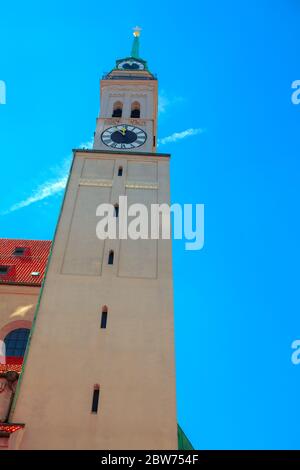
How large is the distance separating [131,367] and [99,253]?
4984mm

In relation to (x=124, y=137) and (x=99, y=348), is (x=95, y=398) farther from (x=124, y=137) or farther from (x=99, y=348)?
(x=124, y=137)

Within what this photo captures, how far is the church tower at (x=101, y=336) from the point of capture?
13555 millimetres

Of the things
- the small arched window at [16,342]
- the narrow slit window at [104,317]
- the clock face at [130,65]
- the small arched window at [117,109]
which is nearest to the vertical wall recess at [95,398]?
the narrow slit window at [104,317]

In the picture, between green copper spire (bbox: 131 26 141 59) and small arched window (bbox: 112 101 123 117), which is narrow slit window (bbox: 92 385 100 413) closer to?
small arched window (bbox: 112 101 123 117)

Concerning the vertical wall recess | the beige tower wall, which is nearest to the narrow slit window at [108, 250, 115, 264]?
the beige tower wall

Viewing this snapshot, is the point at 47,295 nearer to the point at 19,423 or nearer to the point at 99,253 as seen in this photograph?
the point at 99,253

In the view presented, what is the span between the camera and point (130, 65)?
3369 cm

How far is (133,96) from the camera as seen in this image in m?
29.6

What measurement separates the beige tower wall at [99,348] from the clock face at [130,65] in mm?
15589

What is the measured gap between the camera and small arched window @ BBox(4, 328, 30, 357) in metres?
17.4

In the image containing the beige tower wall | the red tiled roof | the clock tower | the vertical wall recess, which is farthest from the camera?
the clock tower

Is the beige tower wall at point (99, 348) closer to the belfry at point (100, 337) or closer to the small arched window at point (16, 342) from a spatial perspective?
the belfry at point (100, 337)

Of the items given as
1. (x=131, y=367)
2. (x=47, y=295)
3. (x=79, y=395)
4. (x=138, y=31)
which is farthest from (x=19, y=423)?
(x=138, y=31)

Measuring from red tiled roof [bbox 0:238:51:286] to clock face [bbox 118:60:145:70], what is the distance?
567 inches
